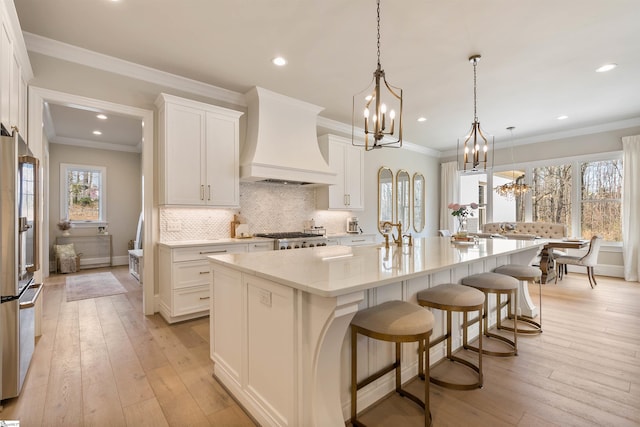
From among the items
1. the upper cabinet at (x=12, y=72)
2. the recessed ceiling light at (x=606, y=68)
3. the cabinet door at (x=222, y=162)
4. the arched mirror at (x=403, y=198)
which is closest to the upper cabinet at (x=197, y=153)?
the cabinet door at (x=222, y=162)

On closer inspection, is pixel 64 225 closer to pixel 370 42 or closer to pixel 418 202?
pixel 370 42

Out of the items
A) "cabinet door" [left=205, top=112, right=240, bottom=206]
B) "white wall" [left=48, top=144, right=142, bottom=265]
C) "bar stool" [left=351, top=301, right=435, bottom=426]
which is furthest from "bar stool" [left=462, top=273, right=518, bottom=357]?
"white wall" [left=48, top=144, right=142, bottom=265]

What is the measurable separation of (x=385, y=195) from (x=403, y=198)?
66cm

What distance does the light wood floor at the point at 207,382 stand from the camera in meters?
1.77

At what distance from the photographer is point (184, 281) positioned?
3348mm

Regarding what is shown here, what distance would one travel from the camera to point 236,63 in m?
3.38

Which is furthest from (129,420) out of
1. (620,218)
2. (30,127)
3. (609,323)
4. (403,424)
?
(620,218)

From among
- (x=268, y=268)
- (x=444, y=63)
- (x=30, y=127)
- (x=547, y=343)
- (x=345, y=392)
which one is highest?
(x=444, y=63)

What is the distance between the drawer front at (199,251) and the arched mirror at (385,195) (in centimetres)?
345

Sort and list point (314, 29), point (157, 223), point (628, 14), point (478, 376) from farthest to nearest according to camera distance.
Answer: point (157, 223) → point (314, 29) → point (628, 14) → point (478, 376)

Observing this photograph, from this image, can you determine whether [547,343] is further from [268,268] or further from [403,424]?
[268,268]

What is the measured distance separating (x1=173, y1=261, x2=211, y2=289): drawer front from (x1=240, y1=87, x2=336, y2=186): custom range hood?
1.26 metres

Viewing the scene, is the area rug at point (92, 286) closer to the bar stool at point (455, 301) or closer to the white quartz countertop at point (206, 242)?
the white quartz countertop at point (206, 242)

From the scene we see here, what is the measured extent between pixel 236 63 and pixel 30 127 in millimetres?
2074
